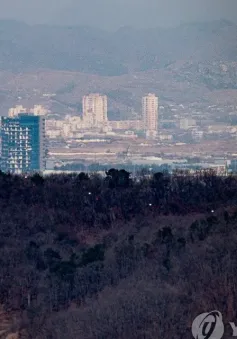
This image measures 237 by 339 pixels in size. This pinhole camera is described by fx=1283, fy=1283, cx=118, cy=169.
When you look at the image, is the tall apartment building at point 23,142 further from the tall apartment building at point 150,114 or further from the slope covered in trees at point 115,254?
the slope covered in trees at point 115,254

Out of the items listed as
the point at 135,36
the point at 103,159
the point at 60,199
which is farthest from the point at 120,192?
the point at 135,36

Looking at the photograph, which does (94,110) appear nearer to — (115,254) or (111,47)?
(111,47)

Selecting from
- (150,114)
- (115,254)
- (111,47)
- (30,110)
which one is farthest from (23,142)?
(115,254)

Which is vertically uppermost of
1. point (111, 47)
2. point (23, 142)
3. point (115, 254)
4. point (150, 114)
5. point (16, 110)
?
point (111, 47)

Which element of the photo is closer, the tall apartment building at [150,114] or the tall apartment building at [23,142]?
the tall apartment building at [23,142]

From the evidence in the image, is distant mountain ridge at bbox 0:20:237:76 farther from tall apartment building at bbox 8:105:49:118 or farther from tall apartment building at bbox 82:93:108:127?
tall apartment building at bbox 8:105:49:118

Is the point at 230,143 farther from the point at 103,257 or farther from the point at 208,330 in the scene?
the point at 208,330

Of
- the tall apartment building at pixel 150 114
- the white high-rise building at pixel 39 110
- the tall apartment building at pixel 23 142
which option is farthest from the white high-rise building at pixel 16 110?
the tall apartment building at pixel 23 142
